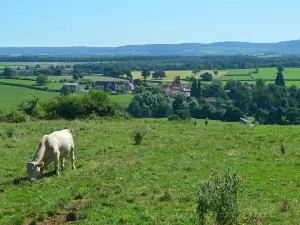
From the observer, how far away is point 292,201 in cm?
1363

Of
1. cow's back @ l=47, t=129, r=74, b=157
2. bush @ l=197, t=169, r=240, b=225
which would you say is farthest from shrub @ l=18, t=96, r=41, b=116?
bush @ l=197, t=169, r=240, b=225

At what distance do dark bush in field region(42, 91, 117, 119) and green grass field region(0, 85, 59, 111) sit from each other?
3349 cm

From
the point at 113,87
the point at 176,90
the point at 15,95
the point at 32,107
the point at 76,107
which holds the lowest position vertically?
the point at 176,90

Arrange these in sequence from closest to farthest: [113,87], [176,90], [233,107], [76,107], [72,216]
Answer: [72,216] → [76,107] → [233,107] → [176,90] → [113,87]

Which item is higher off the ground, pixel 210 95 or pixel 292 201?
pixel 292 201

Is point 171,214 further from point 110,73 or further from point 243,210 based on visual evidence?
point 110,73

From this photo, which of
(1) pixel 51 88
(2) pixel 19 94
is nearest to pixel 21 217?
(2) pixel 19 94

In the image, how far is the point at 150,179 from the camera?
17125 mm

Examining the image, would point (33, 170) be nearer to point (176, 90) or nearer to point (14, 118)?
point (14, 118)

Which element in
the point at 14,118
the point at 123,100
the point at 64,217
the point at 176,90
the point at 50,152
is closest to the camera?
the point at 64,217

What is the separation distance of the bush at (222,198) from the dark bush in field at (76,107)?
35.5 meters

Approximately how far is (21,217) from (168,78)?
160244 millimetres

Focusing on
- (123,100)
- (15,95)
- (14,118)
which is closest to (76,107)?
(14,118)

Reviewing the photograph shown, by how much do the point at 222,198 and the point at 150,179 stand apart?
7650 millimetres
